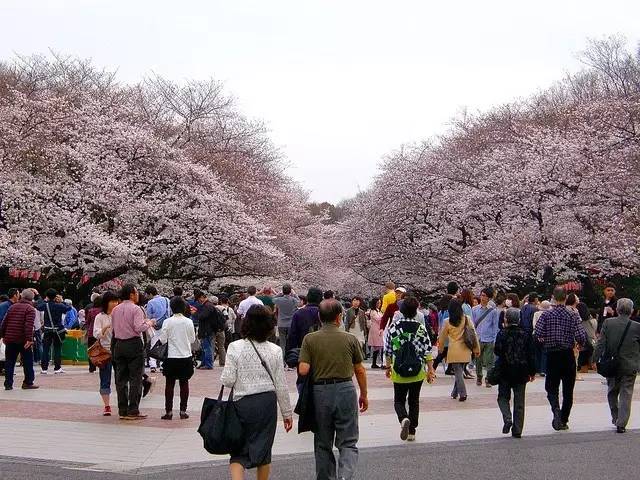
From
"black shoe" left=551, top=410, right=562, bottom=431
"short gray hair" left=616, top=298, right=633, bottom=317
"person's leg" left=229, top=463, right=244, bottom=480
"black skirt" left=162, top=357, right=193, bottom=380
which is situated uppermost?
"short gray hair" left=616, top=298, right=633, bottom=317

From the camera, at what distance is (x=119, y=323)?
12.2m

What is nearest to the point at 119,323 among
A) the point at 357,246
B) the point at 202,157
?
the point at 202,157

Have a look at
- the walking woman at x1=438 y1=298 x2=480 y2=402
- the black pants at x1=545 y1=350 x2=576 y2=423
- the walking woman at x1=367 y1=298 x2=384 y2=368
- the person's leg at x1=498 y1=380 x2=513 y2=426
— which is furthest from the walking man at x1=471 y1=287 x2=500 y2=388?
the person's leg at x1=498 y1=380 x2=513 y2=426

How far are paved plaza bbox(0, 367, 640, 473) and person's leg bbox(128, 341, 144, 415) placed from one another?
1.01ft

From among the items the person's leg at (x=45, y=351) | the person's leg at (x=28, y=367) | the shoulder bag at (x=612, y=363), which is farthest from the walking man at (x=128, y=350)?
the person's leg at (x=45, y=351)

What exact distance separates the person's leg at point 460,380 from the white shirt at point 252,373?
7.36 meters

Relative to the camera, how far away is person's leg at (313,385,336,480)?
7617 millimetres

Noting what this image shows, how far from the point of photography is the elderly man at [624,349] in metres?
11.5

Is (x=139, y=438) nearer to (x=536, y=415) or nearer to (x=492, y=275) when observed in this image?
(x=536, y=415)

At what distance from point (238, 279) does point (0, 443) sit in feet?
110

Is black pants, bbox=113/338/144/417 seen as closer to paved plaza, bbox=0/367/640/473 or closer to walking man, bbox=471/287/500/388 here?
paved plaza, bbox=0/367/640/473

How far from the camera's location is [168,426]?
39.0 ft

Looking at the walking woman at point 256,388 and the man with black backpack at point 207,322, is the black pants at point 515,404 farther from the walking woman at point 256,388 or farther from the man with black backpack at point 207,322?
the man with black backpack at point 207,322

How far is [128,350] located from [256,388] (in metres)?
5.56
